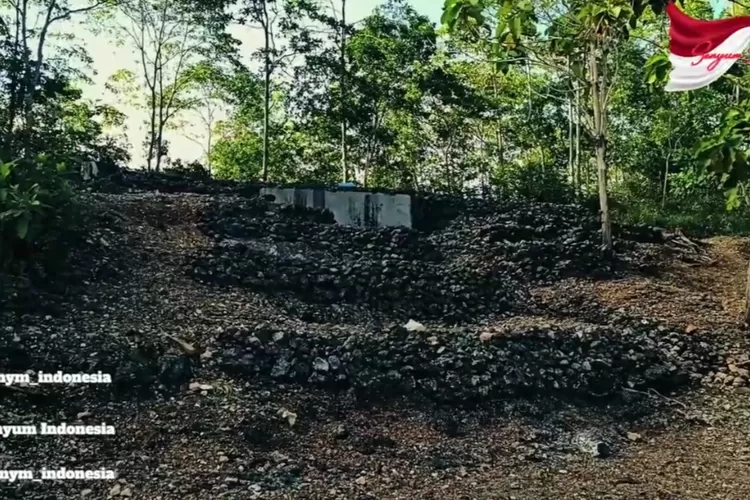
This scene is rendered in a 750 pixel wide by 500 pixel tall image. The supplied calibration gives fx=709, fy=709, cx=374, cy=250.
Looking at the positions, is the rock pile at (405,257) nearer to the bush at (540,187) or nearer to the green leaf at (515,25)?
the bush at (540,187)

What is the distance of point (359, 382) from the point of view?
4.47m

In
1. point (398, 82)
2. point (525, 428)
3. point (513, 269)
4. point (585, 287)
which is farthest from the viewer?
point (398, 82)

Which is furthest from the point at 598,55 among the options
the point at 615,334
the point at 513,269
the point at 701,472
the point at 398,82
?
the point at 398,82

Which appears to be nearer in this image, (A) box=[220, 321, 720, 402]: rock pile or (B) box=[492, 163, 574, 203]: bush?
(A) box=[220, 321, 720, 402]: rock pile

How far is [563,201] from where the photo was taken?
12.9m

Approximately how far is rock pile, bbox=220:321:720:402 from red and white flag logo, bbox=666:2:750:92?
199cm

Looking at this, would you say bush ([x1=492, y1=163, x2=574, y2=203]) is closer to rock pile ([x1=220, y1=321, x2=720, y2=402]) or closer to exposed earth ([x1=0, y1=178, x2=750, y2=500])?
exposed earth ([x1=0, y1=178, x2=750, y2=500])

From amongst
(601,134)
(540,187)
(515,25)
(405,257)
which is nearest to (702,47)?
(515,25)

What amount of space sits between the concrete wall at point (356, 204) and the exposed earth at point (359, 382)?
97.7 inches

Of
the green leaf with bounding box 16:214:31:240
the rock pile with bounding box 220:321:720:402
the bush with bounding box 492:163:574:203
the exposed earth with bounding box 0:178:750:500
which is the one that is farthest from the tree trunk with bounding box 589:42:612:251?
the green leaf with bounding box 16:214:31:240

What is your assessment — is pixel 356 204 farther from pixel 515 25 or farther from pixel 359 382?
pixel 515 25

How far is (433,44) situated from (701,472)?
16.1 metres

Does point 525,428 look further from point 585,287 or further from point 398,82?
point 398,82

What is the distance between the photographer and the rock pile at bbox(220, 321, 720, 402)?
4512mm
